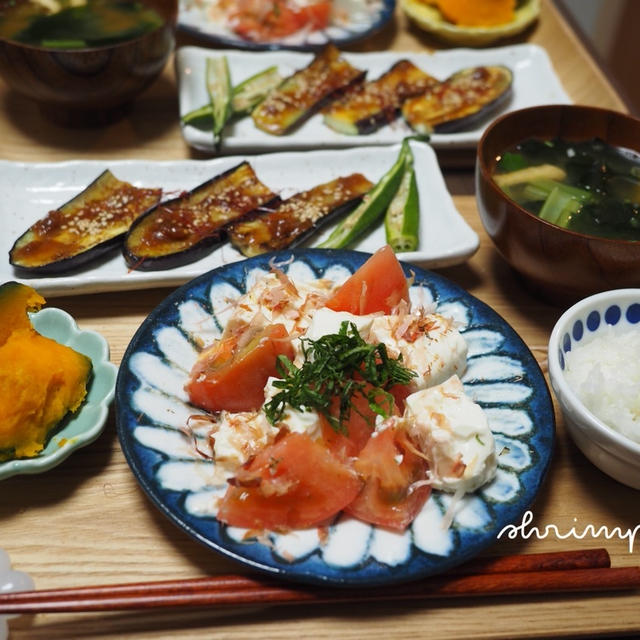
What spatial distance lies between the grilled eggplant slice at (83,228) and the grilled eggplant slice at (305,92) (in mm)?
709

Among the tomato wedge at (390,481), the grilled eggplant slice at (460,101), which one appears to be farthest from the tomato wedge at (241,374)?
the grilled eggplant slice at (460,101)

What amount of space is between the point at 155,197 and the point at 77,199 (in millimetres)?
264

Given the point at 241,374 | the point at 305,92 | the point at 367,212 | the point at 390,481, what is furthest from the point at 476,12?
the point at 390,481

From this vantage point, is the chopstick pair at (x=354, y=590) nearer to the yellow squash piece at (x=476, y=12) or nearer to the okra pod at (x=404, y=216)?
the okra pod at (x=404, y=216)

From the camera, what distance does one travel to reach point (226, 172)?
2.70m

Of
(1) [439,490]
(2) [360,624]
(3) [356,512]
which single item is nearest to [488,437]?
(1) [439,490]

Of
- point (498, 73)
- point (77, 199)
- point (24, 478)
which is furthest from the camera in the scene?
point (498, 73)

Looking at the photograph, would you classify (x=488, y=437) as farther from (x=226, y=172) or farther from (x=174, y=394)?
(x=226, y=172)

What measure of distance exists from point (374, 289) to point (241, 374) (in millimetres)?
440

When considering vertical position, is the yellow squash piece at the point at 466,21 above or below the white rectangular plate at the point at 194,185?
above

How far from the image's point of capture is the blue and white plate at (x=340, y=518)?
4.84 feet

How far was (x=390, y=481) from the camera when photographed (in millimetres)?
1577

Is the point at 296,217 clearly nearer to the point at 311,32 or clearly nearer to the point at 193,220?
the point at 193,220

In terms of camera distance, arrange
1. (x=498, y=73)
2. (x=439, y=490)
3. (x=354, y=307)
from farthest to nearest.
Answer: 1. (x=498, y=73)
2. (x=354, y=307)
3. (x=439, y=490)
